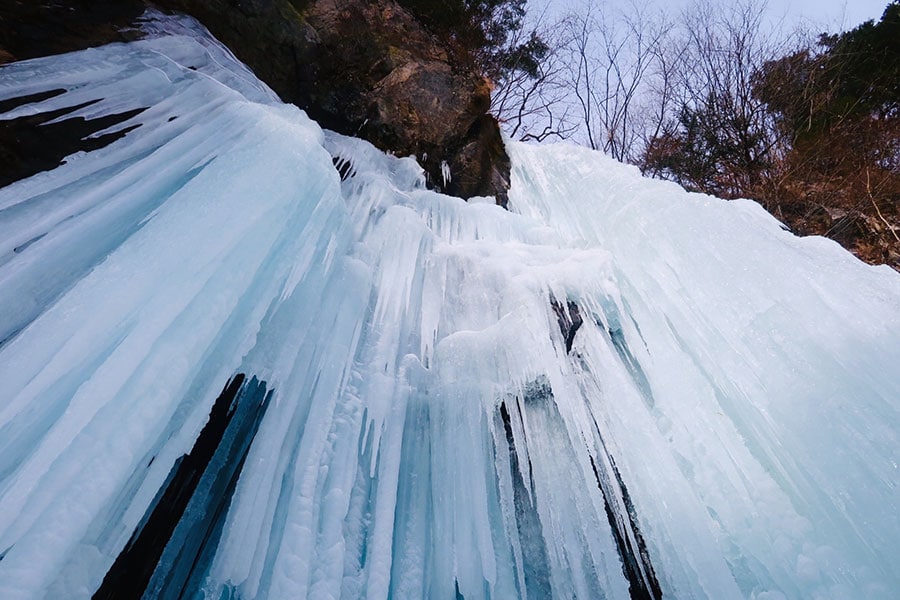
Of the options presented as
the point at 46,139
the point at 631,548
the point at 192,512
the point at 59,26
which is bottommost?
the point at 631,548

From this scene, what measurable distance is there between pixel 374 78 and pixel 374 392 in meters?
4.07

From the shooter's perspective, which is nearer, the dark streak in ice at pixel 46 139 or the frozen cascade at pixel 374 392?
the frozen cascade at pixel 374 392

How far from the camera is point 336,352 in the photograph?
247cm

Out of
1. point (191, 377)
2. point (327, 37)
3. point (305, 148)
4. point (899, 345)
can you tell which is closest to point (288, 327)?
point (191, 377)

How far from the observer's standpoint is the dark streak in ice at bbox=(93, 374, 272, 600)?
5.62 feet

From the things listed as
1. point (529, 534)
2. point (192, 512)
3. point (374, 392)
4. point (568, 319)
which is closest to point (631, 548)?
point (529, 534)

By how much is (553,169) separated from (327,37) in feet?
10.2

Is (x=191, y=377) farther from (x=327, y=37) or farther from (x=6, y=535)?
(x=327, y=37)

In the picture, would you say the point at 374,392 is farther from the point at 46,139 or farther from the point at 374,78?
the point at 374,78

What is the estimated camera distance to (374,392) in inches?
98.3

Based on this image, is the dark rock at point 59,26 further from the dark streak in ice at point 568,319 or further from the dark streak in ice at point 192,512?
the dark streak in ice at point 568,319

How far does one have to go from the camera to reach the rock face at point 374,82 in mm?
4469

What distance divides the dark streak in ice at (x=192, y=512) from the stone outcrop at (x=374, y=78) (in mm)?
3533

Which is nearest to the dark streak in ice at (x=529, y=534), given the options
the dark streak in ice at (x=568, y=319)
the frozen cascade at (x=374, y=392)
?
the frozen cascade at (x=374, y=392)
